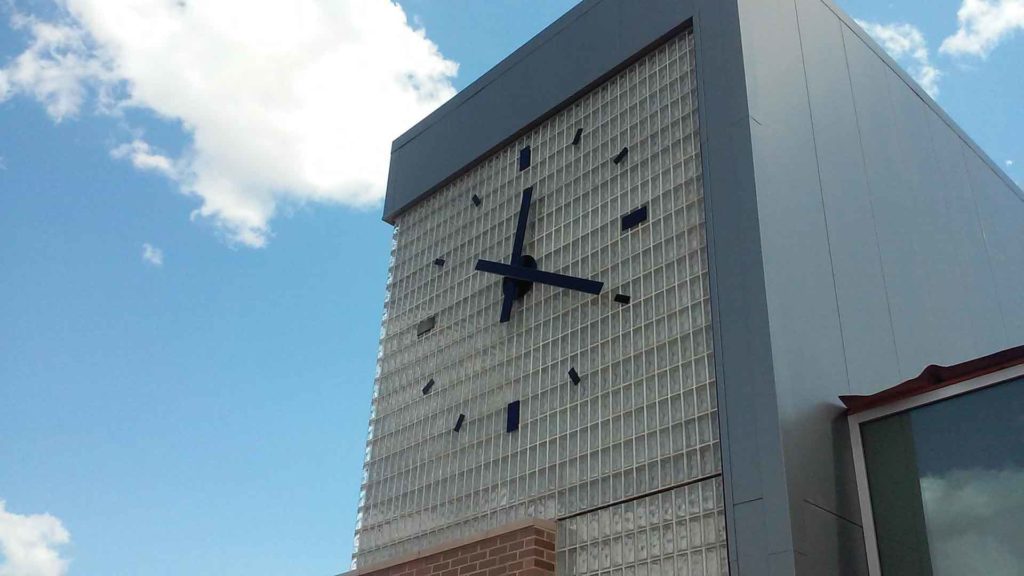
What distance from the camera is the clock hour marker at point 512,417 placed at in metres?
9.03

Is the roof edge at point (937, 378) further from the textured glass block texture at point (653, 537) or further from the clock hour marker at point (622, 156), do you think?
the clock hour marker at point (622, 156)

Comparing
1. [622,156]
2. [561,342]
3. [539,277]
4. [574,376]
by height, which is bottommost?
[574,376]

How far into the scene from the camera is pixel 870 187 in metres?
9.62

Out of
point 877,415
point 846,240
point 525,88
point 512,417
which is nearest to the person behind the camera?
point 877,415

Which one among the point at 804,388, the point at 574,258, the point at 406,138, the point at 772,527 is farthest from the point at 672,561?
the point at 406,138

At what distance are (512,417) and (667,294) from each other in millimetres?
1768

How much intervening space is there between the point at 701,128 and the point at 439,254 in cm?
343

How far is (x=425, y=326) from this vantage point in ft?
35.0

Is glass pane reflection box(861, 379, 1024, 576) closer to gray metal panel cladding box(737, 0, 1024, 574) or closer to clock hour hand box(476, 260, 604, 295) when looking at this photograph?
gray metal panel cladding box(737, 0, 1024, 574)

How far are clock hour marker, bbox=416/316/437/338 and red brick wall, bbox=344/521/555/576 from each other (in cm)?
250

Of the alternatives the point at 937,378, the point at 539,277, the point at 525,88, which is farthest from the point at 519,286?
the point at 937,378

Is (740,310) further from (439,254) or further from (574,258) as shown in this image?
(439,254)

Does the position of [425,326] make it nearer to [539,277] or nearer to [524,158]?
[539,277]

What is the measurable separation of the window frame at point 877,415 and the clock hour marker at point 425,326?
4456 millimetres
